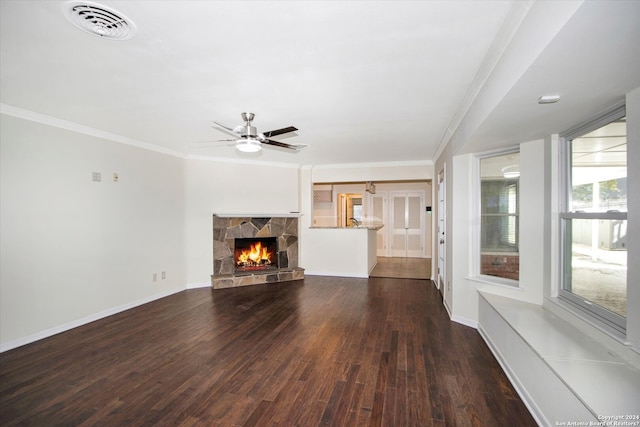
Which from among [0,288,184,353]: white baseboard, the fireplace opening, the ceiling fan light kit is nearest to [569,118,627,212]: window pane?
the ceiling fan light kit

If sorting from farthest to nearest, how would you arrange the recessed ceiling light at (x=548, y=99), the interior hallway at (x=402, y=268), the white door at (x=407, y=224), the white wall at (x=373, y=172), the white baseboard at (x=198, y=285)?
the white door at (x=407, y=224)
the interior hallway at (x=402, y=268)
the white wall at (x=373, y=172)
the white baseboard at (x=198, y=285)
the recessed ceiling light at (x=548, y=99)

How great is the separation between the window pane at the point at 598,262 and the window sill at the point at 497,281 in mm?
511

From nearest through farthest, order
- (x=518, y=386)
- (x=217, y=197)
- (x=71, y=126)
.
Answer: (x=518, y=386) → (x=71, y=126) → (x=217, y=197)

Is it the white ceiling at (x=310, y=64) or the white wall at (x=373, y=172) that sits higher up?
the white ceiling at (x=310, y=64)

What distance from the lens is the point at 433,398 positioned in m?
2.19

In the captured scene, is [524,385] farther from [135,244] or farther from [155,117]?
[135,244]

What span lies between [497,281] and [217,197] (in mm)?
4783

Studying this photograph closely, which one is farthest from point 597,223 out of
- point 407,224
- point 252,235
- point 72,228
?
point 407,224

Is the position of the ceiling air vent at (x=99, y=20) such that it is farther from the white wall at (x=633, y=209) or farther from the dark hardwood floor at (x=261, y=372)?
the white wall at (x=633, y=209)

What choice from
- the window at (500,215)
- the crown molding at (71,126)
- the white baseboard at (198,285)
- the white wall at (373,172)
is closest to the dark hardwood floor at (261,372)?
the window at (500,215)

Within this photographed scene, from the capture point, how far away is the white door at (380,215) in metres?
9.57

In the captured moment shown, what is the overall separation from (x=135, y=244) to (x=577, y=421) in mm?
5064

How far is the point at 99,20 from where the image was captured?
1.70 meters

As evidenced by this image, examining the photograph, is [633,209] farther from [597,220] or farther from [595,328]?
[595,328]
